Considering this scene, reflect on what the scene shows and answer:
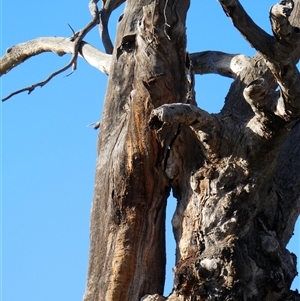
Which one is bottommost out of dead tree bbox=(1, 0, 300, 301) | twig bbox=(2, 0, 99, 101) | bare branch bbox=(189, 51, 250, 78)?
dead tree bbox=(1, 0, 300, 301)

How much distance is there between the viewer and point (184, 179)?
4453 mm

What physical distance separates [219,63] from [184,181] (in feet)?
3.75

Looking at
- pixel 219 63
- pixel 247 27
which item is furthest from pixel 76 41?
pixel 247 27

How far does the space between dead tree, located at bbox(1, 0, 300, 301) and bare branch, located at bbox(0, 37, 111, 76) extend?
2.99 feet

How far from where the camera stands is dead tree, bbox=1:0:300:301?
13.4ft

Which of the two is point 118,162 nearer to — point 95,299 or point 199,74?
point 95,299

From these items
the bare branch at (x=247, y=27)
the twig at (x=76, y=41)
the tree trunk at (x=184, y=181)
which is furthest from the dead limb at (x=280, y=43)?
the twig at (x=76, y=41)

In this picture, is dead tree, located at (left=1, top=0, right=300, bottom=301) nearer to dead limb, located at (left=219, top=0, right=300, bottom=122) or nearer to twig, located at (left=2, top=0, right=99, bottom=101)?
dead limb, located at (left=219, top=0, right=300, bottom=122)

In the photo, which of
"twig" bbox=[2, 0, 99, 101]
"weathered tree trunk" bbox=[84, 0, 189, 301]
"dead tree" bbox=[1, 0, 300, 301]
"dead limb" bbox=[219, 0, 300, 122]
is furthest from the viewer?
"twig" bbox=[2, 0, 99, 101]

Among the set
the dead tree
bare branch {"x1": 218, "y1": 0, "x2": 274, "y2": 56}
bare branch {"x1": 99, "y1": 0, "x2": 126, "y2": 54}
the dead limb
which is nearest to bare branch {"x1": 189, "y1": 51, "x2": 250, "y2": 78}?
the dead tree

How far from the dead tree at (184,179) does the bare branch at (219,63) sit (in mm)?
395

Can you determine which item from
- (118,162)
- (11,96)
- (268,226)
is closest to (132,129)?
(118,162)

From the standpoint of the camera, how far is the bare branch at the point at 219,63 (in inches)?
199

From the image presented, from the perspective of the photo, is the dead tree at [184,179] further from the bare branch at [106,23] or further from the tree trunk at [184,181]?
the bare branch at [106,23]
